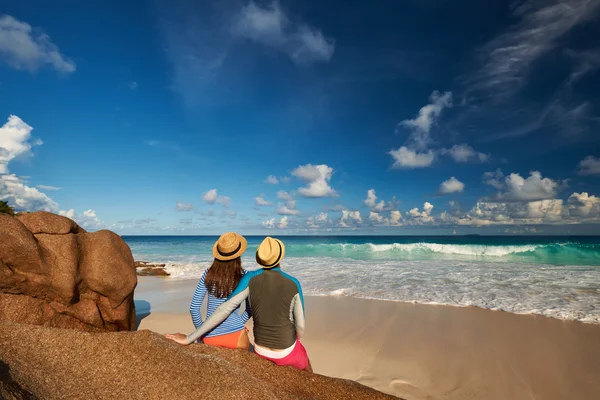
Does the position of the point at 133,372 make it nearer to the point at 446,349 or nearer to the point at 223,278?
the point at 223,278

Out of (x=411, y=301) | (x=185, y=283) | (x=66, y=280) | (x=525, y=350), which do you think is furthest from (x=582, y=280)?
(x=66, y=280)

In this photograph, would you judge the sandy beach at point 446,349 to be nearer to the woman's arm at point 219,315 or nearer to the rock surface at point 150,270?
the woman's arm at point 219,315

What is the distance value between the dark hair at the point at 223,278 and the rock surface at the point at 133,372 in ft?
2.80

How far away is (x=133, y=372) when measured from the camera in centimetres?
268

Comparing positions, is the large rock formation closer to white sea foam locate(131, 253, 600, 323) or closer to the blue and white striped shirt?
the blue and white striped shirt

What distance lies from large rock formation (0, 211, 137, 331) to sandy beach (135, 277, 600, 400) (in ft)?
6.76

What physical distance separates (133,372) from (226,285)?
56.7 inches

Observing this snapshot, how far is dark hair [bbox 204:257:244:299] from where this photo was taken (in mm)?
3994

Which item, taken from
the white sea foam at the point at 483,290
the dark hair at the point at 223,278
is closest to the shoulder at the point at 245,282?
the dark hair at the point at 223,278

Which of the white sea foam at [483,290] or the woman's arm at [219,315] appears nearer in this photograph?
the woman's arm at [219,315]

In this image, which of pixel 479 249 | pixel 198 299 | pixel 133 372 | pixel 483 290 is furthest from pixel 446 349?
pixel 479 249

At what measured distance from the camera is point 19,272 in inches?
170

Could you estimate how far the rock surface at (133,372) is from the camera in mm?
2395

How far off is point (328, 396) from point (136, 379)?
5.48 ft
